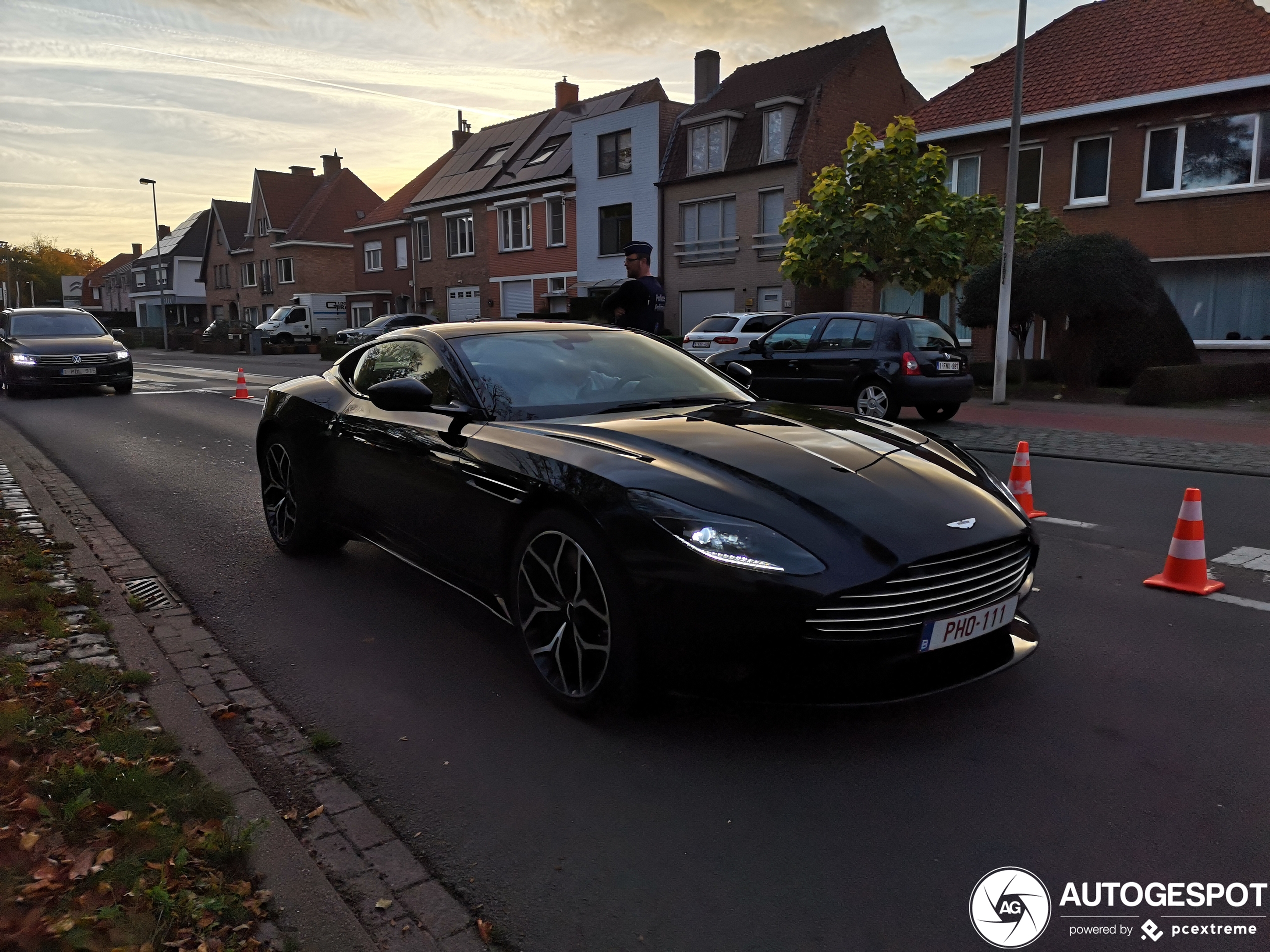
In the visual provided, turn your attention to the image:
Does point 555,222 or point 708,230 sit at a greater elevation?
point 555,222

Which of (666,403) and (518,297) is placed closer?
(666,403)

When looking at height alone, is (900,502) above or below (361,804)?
above

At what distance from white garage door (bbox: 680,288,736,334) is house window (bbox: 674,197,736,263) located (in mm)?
1158

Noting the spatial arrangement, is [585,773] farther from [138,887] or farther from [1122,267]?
[1122,267]

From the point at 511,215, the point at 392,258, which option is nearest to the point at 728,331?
the point at 511,215

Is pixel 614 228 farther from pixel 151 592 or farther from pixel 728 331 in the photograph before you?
pixel 151 592

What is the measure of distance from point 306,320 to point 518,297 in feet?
48.1

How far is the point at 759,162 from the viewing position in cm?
3269

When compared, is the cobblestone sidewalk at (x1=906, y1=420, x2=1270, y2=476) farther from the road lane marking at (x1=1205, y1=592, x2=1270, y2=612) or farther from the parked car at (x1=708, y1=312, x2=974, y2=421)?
the road lane marking at (x1=1205, y1=592, x2=1270, y2=612)

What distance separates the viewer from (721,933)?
2.49 m

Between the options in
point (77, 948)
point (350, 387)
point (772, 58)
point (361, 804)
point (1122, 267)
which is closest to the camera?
point (77, 948)

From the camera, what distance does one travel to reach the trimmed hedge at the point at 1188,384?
53.2 feet

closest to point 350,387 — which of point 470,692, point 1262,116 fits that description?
point 470,692

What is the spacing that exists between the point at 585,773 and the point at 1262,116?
23.9m
